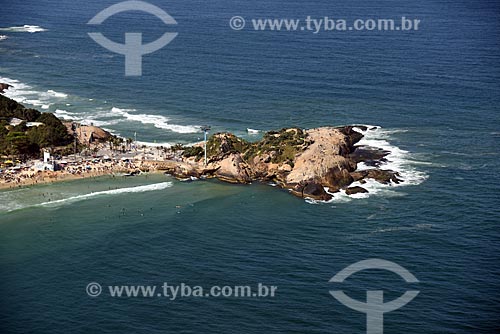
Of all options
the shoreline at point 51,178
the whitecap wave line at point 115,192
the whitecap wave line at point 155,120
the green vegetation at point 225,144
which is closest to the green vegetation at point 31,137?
the shoreline at point 51,178

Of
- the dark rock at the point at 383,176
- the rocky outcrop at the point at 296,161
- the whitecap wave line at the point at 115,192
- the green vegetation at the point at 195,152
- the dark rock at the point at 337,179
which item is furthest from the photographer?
the green vegetation at the point at 195,152

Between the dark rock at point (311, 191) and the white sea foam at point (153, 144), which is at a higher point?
the white sea foam at point (153, 144)

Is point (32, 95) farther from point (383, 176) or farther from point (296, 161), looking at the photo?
point (383, 176)

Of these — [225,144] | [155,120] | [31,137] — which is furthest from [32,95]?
[225,144]

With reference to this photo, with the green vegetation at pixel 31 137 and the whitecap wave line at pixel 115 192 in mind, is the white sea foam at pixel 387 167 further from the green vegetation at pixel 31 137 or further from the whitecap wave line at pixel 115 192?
the green vegetation at pixel 31 137

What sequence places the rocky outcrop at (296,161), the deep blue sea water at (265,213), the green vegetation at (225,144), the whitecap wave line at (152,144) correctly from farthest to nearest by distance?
1. the whitecap wave line at (152,144)
2. the green vegetation at (225,144)
3. the rocky outcrop at (296,161)
4. the deep blue sea water at (265,213)

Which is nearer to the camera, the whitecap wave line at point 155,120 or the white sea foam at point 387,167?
the white sea foam at point 387,167

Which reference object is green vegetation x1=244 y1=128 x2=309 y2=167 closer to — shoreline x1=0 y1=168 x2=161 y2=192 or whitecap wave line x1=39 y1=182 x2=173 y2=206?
whitecap wave line x1=39 y1=182 x2=173 y2=206

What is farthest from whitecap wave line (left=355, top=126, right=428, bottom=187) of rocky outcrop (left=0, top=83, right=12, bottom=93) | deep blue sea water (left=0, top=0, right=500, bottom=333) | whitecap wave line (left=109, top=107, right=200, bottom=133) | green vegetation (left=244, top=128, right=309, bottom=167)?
rocky outcrop (left=0, top=83, right=12, bottom=93)
